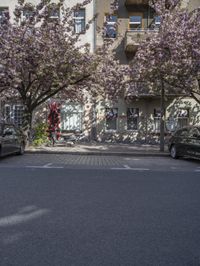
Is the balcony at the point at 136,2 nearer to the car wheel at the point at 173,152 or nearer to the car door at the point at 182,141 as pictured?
the car door at the point at 182,141

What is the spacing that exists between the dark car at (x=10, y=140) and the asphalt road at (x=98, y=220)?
3886 mm

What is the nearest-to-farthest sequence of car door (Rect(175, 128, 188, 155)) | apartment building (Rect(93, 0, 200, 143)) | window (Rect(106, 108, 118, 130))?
1. car door (Rect(175, 128, 188, 155))
2. apartment building (Rect(93, 0, 200, 143))
3. window (Rect(106, 108, 118, 130))

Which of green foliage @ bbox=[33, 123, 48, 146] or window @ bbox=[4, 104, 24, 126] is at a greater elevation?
window @ bbox=[4, 104, 24, 126]

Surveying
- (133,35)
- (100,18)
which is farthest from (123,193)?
(100,18)

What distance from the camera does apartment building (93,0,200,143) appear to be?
899 inches

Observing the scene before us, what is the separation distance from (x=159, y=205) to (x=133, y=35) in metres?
17.3

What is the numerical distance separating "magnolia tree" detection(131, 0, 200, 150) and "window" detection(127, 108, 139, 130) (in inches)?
262

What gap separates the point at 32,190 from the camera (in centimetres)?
708

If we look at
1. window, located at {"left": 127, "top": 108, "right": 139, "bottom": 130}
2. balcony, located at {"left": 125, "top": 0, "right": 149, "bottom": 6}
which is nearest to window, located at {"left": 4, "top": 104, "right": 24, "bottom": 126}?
window, located at {"left": 127, "top": 108, "right": 139, "bottom": 130}

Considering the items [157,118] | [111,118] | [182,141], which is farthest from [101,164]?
[157,118]

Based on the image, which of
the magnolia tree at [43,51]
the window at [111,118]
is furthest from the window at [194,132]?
the window at [111,118]

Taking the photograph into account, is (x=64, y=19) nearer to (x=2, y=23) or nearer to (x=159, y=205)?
(x=2, y=23)

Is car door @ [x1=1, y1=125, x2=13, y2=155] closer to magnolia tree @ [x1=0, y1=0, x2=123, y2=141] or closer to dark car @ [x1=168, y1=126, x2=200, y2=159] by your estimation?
magnolia tree @ [x1=0, y1=0, x2=123, y2=141]

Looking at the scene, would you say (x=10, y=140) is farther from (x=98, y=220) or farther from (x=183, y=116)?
(x=183, y=116)
